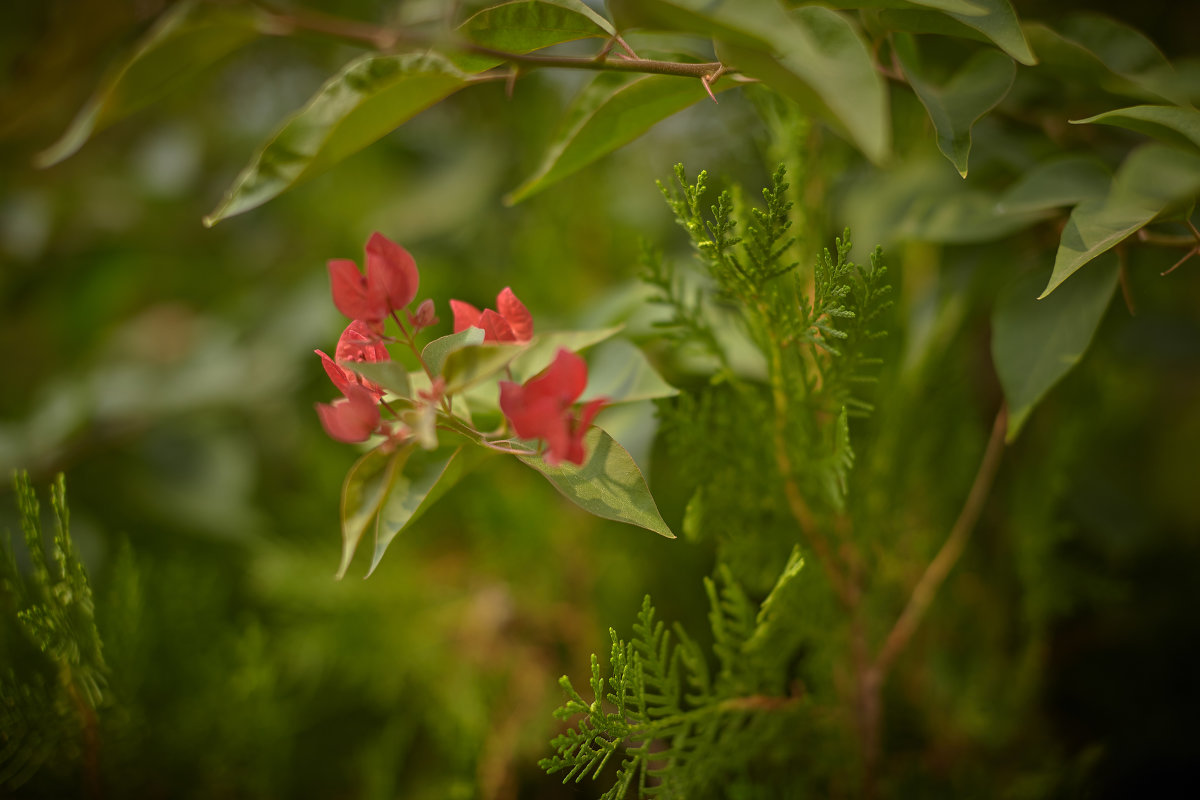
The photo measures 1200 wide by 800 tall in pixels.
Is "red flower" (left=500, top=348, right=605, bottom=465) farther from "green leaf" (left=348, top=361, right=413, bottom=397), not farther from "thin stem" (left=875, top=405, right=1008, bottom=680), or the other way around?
"thin stem" (left=875, top=405, right=1008, bottom=680)

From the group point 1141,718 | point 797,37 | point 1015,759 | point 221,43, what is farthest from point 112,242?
point 1141,718

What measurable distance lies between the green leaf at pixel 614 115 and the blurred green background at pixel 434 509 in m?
0.14

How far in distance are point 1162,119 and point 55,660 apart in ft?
1.88

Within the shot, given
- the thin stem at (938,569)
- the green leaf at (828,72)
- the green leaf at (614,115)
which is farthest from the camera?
the thin stem at (938,569)

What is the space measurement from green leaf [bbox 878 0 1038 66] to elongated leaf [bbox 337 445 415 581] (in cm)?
26

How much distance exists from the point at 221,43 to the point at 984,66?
41 centimetres

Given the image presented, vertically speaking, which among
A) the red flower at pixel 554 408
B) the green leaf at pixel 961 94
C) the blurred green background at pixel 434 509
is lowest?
the blurred green background at pixel 434 509

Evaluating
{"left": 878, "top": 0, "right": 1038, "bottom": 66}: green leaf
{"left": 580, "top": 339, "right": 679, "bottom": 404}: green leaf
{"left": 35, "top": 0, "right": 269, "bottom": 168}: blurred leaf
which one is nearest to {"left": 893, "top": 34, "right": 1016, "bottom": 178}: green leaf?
{"left": 878, "top": 0, "right": 1038, "bottom": 66}: green leaf

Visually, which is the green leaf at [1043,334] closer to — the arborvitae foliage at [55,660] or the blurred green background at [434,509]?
the blurred green background at [434,509]

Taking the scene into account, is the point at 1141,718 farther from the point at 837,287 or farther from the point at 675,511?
the point at 837,287

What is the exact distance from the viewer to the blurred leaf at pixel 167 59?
1.20 feet

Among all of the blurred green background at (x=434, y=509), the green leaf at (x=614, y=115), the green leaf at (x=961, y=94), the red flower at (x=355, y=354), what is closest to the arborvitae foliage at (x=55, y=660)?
the blurred green background at (x=434, y=509)

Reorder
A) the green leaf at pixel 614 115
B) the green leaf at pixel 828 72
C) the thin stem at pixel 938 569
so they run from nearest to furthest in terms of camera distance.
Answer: the green leaf at pixel 828 72
the green leaf at pixel 614 115
the thin stem at pixel 938 569

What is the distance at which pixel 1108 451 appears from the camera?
2.14 ft
